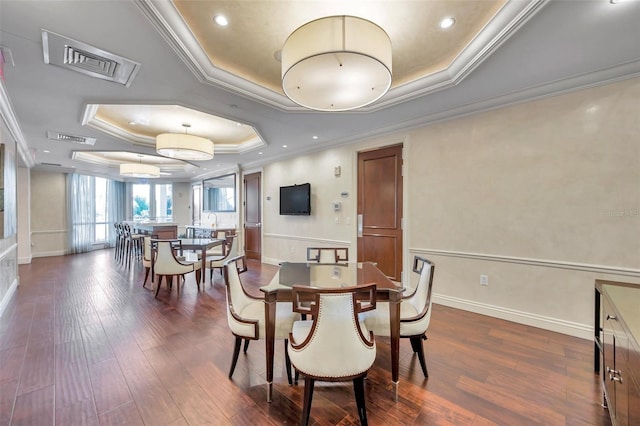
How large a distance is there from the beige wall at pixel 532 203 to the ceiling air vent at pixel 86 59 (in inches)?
132

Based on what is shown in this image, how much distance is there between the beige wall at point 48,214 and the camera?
7281mm

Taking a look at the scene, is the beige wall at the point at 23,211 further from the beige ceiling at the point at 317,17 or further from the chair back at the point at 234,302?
the chair back at the point at 234,302

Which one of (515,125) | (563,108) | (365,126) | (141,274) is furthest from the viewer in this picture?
(141,274)

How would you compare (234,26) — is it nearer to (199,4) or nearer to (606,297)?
(199,4)

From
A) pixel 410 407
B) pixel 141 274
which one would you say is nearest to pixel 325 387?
pixel 410 407

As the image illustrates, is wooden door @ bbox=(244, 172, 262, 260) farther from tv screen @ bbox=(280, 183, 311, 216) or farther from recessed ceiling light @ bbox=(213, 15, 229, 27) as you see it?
recessed ceiling light @ bbox=(213, 15, 229, 27)

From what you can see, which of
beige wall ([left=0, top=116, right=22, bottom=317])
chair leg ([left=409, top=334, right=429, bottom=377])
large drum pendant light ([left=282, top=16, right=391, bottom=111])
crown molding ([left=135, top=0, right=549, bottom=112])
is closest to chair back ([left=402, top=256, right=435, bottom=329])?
chair leg ([left=409, top=334, right=429, bottom=377])

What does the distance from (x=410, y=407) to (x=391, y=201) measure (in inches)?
114

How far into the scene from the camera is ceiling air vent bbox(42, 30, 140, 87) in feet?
6.55

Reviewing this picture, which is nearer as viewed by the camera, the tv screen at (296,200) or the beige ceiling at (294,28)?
the beige ceiling at (294,28)

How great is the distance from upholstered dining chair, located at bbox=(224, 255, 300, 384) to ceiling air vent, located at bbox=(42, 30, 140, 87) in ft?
6.41

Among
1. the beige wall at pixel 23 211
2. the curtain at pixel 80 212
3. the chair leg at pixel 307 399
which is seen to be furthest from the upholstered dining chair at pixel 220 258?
the curtain at pixel 80 212

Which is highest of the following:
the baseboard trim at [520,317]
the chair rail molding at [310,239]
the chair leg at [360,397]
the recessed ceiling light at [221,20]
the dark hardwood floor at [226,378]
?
the recessed ceiling light at [221,20]

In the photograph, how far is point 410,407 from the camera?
1752mm
